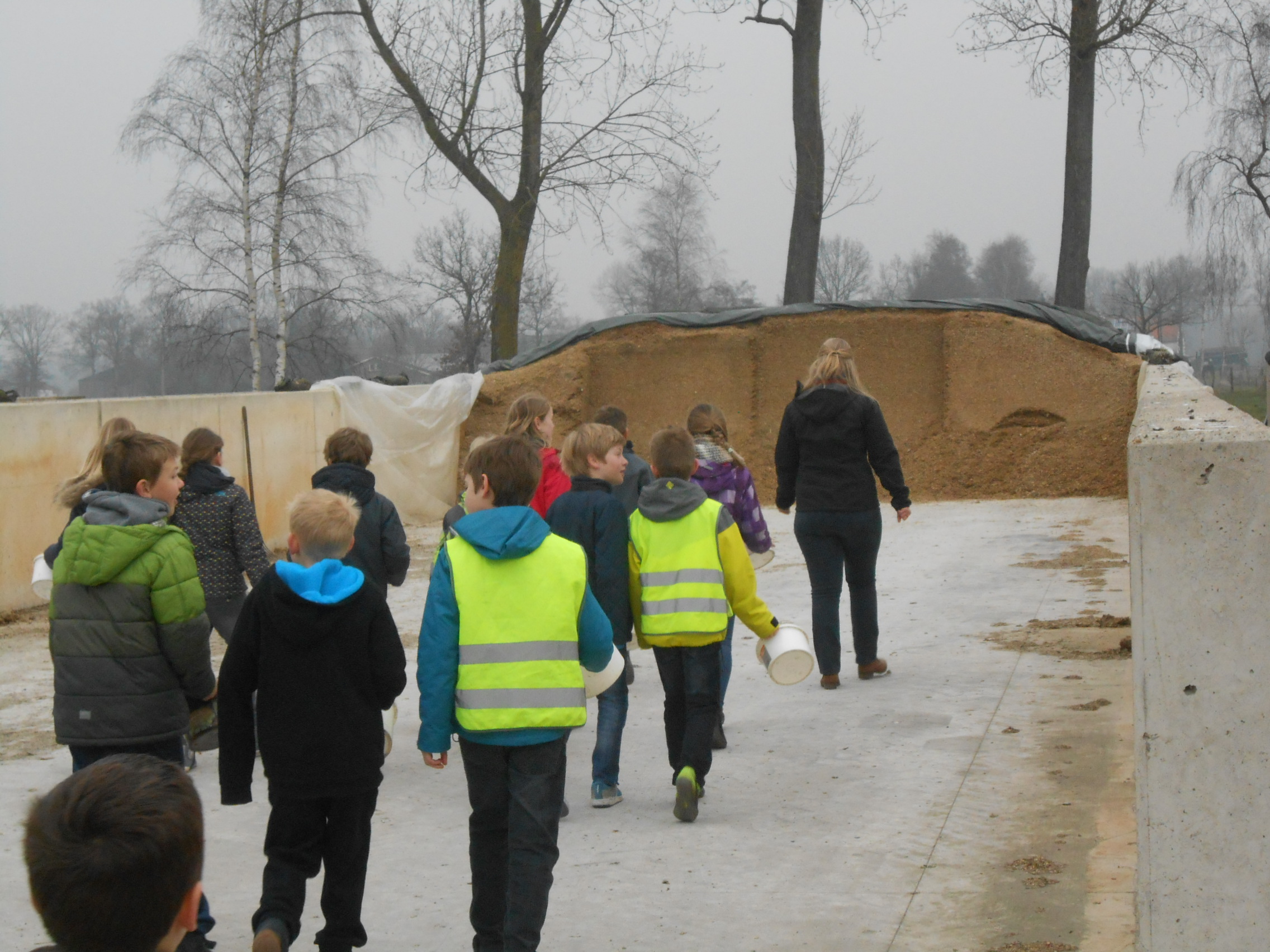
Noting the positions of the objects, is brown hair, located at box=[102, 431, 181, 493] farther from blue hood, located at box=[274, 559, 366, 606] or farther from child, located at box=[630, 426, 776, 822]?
Result: child, located at box=[630, 426, 776, 822]

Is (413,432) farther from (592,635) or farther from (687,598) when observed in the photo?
(592,635)

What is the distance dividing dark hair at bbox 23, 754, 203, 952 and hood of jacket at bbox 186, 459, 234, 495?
4091mm

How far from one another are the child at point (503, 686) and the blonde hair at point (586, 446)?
1326mm

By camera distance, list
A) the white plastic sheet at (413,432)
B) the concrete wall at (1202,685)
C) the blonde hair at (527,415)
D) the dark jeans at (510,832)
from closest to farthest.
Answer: the concrete wall at (1202,685)
the dark jeans at (510,832)
the blonde hair at (527,415)
the white plastic sheet at (413,432)

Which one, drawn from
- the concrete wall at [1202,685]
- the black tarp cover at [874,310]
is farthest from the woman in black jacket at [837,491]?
the black tarp cover at [874,310]

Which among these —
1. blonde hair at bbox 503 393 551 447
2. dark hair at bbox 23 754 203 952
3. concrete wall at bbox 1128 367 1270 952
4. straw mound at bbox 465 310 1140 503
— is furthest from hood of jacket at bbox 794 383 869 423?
straw mound at bbox 465 310 1140 503

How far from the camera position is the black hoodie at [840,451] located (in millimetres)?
6988

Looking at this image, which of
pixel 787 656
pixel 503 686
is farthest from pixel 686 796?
pixel 503 686

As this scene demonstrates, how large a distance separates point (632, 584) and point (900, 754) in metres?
1.56

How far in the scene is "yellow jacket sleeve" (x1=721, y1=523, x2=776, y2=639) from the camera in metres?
5.11

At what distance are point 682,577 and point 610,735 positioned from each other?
744 millimetres

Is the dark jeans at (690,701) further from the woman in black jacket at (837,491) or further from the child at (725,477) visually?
the woman in black jacket at (837,491)

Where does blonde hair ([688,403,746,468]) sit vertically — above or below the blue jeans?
above

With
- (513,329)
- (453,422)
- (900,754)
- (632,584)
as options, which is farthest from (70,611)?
(513,329)
